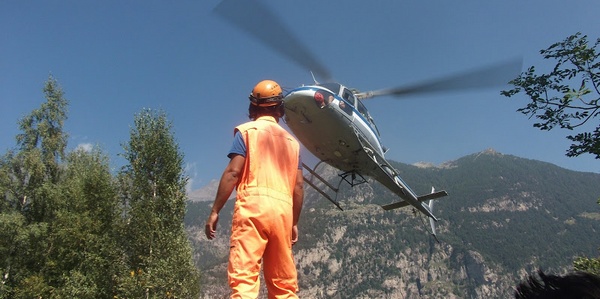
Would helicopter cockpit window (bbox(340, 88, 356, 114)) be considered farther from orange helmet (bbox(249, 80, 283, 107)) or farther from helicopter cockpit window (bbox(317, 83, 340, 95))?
orange helmet (bbox(249, 80, 283, 107))

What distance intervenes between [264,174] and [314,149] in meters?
10.2

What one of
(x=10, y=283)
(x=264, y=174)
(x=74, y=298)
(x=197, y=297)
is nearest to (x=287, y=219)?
(x=264, y=174)

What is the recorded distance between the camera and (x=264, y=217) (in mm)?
4066

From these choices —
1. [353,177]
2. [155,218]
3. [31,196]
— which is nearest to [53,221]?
[31,196]

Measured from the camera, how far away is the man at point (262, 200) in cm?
396

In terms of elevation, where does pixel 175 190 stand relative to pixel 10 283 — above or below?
above

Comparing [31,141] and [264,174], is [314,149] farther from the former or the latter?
[31,141]

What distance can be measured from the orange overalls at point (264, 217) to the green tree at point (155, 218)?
17537mm

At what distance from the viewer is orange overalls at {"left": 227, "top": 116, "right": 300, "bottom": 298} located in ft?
12.9

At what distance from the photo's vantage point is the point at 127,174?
78.8 feet

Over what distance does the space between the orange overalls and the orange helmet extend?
0.93 feet

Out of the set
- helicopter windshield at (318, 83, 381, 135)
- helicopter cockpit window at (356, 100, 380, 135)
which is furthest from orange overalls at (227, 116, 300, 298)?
helicopter cockpit window at (356, 100, 380, 135)

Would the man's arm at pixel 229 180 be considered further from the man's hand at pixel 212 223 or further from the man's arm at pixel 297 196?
the man's arm at pixel 297 196

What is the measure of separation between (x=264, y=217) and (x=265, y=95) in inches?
62.3
